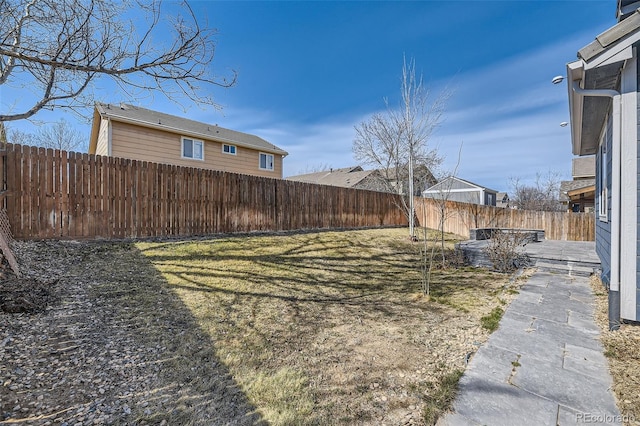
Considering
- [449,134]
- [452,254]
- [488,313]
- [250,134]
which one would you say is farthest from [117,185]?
[250,134]

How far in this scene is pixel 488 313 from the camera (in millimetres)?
3746

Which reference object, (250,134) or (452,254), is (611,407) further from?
(250,134)

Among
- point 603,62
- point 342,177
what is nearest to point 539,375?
point 603,62

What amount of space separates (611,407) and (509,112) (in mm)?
14209

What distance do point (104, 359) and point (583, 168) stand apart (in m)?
21.7

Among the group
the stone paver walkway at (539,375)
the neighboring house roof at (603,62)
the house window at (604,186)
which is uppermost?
the neighboring house roof at (603,62)

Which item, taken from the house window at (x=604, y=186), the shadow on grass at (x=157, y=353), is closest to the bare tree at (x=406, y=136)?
the house window at (x=604, y=186)

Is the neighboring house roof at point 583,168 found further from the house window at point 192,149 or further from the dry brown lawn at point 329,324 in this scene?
the house window at point 192,149

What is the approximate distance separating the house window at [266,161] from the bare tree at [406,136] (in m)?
6.55

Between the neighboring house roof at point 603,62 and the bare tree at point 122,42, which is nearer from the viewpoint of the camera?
the neighboring house roof at point 603,62

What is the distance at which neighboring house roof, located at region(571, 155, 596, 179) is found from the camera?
15461 millimetres

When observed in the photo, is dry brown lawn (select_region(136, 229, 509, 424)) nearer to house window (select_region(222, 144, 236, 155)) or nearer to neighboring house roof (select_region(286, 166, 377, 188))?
house window (select_region(222, 144, 236, 155))

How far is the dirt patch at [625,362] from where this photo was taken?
6.44ft

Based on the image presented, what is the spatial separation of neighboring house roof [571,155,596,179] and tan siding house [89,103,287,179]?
53.8 feet
